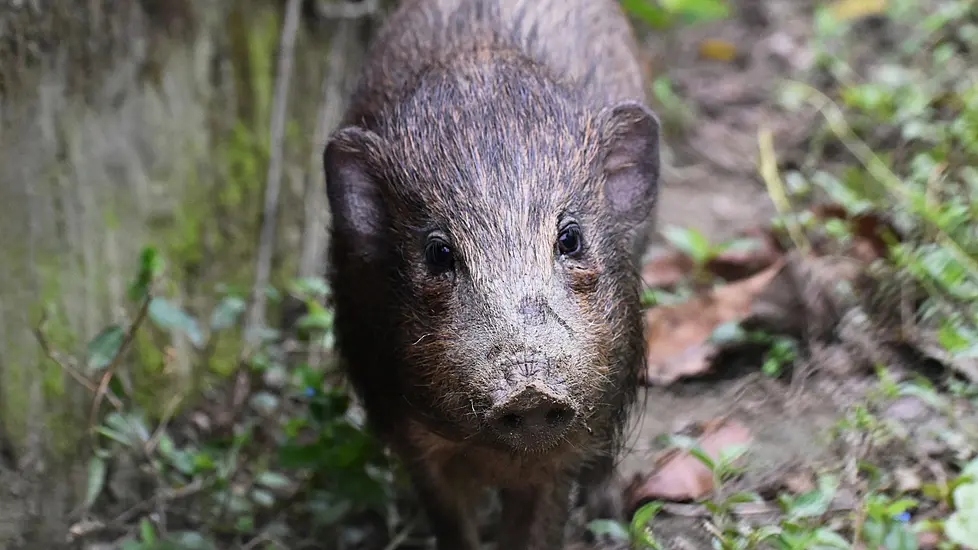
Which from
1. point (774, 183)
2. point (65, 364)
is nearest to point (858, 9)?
point (774, 183)

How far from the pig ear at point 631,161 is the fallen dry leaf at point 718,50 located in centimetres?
442

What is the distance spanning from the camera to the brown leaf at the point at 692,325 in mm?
4828

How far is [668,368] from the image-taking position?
4.87 m

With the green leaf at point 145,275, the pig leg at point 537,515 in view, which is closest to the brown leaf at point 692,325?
the pig leg at point 537,515

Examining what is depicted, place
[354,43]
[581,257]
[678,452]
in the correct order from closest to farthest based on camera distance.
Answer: [581,257] < [678,452] < [354,43]

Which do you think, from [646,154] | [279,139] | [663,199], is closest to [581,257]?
[646,154]

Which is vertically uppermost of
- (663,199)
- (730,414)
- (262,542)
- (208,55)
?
(208,55)

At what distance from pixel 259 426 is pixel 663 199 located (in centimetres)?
283

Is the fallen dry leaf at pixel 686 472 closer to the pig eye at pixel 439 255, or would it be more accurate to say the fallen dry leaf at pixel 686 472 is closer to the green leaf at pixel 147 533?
the pig eye at pixel 439 255

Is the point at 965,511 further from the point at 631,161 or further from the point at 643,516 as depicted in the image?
the point at 631,161

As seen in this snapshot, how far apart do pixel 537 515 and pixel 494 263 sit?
46.4 inches

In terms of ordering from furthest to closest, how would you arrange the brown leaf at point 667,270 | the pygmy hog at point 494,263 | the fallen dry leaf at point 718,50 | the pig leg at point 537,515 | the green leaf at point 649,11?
the fallen dry leaf at point 718,50, the green leaf at point 649,11, the brown leaf at point 667,270, the pig leg at point 537,515, the pygmy hog at point 494,263

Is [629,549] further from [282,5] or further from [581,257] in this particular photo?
[282,5]

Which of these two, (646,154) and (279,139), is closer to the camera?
(646,154)
